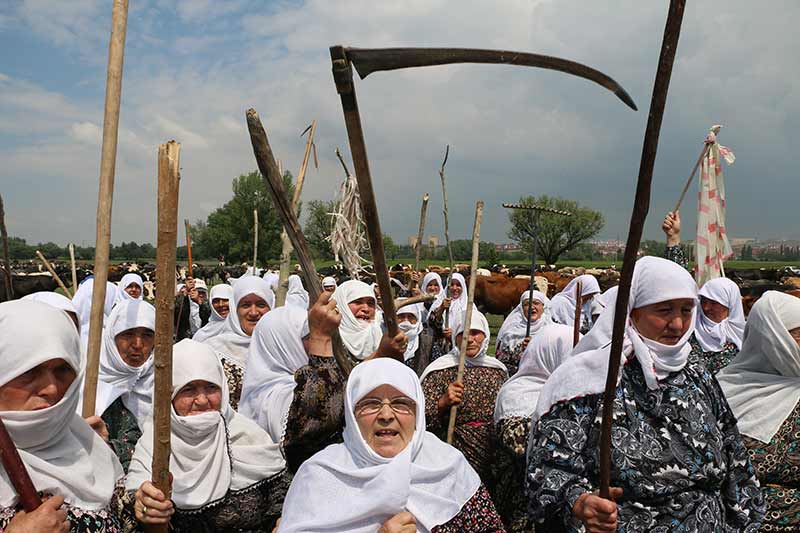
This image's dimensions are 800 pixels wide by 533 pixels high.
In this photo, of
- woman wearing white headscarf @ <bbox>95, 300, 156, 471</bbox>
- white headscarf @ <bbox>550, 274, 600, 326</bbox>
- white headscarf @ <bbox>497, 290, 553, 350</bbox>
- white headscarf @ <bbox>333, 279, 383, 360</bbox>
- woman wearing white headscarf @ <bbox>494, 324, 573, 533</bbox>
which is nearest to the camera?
woman wearing white headscarf @ <bbox>95, 300, 156, 471</bbox>

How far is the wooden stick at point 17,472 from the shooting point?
59.9 inches

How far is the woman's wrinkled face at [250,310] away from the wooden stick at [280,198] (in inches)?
100

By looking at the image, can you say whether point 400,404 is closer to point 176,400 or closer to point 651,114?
point 176,400

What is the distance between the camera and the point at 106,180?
6.86 ft

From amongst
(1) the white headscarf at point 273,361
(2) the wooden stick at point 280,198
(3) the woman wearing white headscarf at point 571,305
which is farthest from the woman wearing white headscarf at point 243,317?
(3) the woman wearing white headscarf at point 571,305

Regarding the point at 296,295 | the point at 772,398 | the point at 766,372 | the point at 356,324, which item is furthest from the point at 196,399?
the point at 296,295

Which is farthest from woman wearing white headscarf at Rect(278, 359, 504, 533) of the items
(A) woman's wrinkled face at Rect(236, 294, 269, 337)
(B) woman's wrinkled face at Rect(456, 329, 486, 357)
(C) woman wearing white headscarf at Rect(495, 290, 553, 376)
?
(C) woman wearing white headscarf at Rect(495, 290, 553, 376)

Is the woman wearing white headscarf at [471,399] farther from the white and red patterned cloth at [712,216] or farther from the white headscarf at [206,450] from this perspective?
the white and red patterned cloth at [712,216]

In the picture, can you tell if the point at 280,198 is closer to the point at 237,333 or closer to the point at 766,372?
the point at 766,372

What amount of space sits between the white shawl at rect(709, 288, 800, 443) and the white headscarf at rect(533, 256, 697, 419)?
1.03 metres

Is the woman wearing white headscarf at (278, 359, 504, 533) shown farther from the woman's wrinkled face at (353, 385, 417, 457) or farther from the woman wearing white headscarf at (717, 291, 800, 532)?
the woman wearing white headscarf at (717, 291, 800, 532)

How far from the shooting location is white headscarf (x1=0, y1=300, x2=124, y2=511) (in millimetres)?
1777

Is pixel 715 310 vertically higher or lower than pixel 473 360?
higher

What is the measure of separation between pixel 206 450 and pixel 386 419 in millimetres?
825
